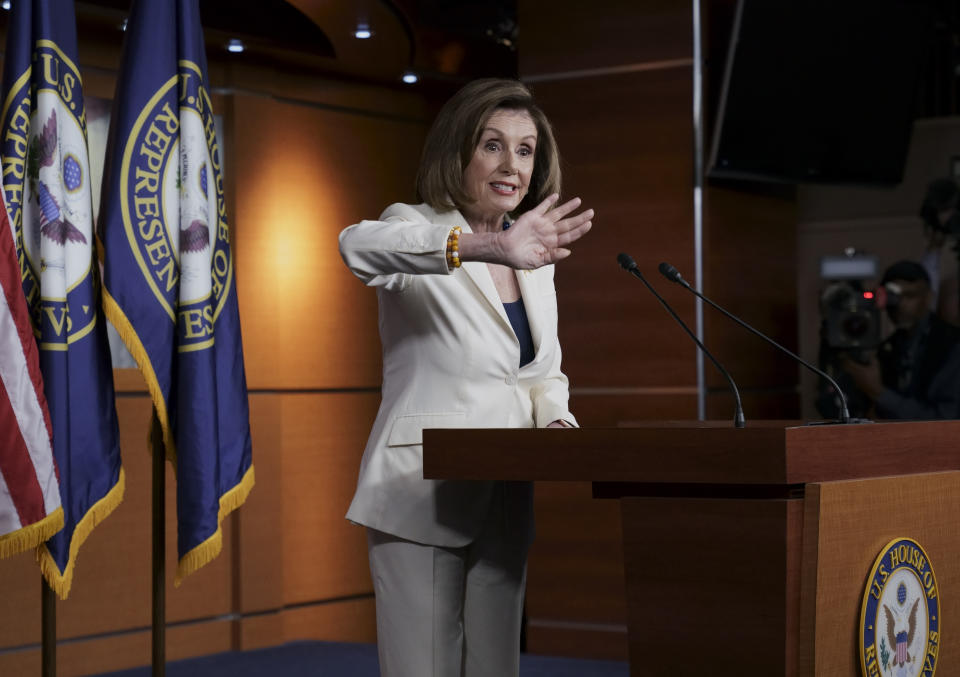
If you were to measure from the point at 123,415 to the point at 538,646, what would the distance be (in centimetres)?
196

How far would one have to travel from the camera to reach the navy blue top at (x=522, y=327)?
2.45m

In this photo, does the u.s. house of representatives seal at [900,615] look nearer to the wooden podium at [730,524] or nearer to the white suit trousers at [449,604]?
the wooden podium at [730,524]

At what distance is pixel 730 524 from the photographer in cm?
196

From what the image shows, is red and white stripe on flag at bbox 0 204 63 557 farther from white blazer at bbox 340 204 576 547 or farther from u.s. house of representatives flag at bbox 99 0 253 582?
white blazer at bbox 340 204 576 547

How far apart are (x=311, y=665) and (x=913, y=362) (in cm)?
281

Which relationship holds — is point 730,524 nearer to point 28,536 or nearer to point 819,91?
point 28,536

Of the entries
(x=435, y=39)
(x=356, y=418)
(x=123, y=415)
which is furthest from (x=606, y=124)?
(x=123, y=415)

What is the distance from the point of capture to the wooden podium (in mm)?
1916

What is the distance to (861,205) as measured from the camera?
6.36 meters

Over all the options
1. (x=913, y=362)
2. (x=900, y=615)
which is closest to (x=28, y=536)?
(x=900, y=615)

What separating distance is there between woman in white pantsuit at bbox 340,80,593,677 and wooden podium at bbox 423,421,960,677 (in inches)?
7.5

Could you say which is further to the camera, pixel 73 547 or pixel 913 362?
pixel 913 362

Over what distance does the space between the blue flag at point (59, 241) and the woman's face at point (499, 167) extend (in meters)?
1.11

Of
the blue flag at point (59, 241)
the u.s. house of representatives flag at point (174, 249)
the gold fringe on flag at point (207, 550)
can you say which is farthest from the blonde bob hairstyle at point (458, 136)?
the gold fringe on flag at point (207, 550)
